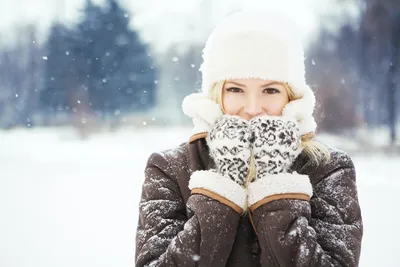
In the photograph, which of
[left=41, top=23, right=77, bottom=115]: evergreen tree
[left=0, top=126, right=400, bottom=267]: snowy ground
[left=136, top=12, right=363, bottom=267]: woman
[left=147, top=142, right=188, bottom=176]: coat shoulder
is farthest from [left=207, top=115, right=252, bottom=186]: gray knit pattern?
[left=41, top=23, right=77, bottom=115]: evergreen tree

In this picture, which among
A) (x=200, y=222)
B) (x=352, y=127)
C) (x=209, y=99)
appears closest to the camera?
(x=200, y=222)

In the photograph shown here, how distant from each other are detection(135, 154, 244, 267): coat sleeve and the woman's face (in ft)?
0.88

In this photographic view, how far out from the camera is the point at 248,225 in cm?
133

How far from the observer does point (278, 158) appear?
129 centimetres

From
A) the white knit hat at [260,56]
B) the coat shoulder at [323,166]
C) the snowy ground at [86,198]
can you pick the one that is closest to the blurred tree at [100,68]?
the snowy ground at [86,198]

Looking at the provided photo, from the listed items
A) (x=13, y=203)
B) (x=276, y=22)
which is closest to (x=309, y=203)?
(x=276, y=22)

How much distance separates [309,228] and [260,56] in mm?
553

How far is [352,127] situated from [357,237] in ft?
29.1

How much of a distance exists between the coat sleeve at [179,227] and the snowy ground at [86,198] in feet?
7.18

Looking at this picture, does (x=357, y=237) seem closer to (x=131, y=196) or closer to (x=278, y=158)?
(x=278, y=158)

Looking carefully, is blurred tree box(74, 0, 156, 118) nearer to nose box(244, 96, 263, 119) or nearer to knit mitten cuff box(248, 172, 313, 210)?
nose box(244, 96, 263, 119)

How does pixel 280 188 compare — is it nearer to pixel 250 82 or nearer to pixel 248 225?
pixel 248 225

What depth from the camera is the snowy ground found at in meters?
3.70

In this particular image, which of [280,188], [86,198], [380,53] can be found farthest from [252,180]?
[380,53]
